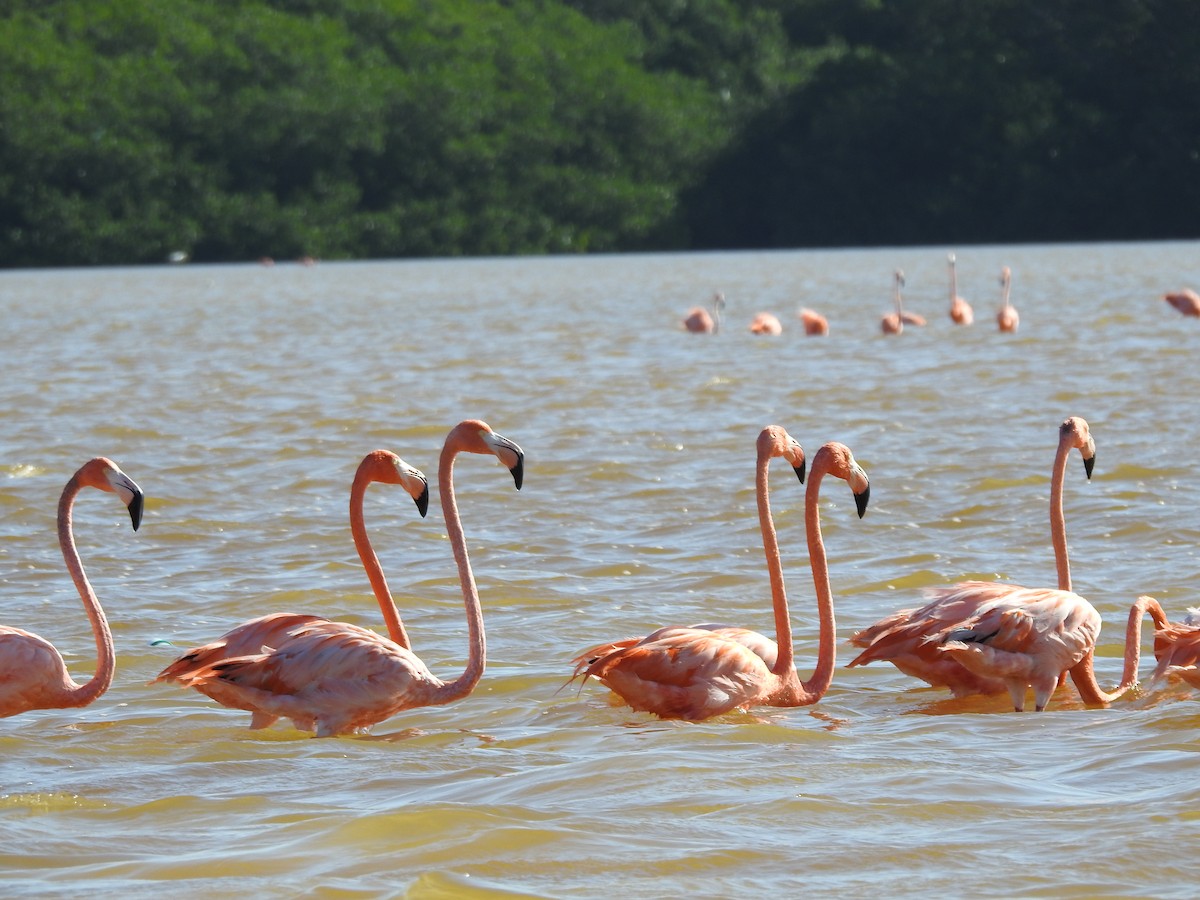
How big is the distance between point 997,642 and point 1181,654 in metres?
0.48

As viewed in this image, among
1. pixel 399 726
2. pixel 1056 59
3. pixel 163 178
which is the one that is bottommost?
pixel 399 726

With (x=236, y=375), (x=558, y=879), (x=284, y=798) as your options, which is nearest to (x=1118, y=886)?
(x=558, y=879)

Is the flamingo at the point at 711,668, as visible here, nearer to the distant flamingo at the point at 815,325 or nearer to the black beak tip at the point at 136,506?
the black beak tip at the point at 136,506

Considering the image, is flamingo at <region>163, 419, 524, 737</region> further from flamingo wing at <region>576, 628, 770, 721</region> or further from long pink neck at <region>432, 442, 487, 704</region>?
flamingo wing at <region>576, 628, 770, 721</region>

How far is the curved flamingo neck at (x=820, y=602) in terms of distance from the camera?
5.53 m

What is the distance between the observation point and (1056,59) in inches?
2232

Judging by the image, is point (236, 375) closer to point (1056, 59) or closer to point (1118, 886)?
point (1118, 886)

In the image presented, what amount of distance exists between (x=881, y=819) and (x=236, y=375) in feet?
38.0

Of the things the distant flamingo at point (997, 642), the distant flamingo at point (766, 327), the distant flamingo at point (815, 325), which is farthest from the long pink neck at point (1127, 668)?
the distant flamingo at point (766, 327)

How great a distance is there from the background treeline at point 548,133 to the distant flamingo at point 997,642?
4700 centimetres

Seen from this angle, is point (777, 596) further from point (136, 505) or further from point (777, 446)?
point (136, 505)

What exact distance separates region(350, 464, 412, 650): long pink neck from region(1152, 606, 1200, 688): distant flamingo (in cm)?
207

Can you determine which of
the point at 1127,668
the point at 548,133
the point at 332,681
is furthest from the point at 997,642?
the point at 548,133

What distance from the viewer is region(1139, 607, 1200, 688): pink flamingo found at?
521 centimetres
